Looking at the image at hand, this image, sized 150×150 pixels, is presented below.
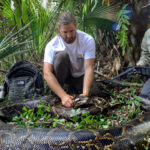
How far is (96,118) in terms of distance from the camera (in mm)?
2803

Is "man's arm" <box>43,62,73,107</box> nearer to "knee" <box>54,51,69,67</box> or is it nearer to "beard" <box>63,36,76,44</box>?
"knee" <box>54,51,69,67</box>

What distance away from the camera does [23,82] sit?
3.52 m

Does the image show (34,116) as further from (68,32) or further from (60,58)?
(68,32)

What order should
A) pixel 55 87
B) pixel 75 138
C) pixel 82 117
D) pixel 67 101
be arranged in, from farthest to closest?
pixel 55 87 → pixel 67 101 → pixel 82 117 → pixel 75 138

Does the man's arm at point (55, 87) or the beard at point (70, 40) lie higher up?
the beard at point (70, 40)

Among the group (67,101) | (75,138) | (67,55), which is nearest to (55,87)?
(67,101)

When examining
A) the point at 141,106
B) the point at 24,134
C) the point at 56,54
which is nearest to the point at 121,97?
the point at 141,106

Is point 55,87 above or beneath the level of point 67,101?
above

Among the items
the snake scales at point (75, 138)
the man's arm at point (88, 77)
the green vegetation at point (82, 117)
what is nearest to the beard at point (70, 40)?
the man's arm at point (88, 77)

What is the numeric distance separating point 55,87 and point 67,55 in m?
0.68

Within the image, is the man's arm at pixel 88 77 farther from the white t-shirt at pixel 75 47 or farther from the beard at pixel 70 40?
the beard at pixel 70 40

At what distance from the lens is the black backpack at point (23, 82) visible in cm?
346

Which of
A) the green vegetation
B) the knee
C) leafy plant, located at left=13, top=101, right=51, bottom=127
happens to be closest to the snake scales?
the green vegetation

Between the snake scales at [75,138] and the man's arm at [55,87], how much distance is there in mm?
864
